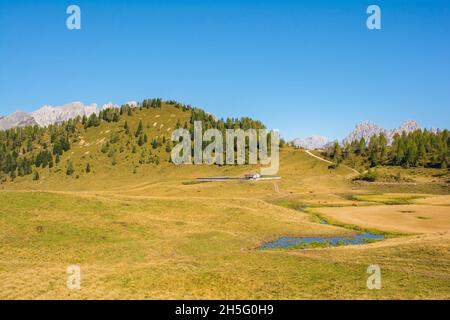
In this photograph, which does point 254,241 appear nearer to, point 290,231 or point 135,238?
point 290,231

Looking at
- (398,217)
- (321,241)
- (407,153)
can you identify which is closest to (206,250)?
(321,241)

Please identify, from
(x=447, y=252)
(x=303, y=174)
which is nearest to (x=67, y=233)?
(x=447, y=252)

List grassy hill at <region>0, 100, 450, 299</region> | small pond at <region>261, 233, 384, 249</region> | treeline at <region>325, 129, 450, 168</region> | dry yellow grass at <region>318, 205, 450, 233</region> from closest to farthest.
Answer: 1. grassy hill at <region>0, 100, 450, 299</region>
2. small pond at <region>261, 233, 384, 249</region>
3. dry yellow grass at <region>318, 205, 450, 233</region>
4. treeline at <region>325, 129, 450, 168</region>

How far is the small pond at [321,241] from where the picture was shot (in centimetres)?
5403

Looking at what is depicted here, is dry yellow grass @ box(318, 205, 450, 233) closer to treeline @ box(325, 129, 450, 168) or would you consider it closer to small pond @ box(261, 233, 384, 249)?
small pond @ box(261, 233, 384, 249)

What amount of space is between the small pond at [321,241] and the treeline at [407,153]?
406ft

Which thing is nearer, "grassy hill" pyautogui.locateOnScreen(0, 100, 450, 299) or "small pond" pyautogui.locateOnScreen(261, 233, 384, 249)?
"grassy hill" pyautogui.locateOnScreen(0, 100, 450, 299)

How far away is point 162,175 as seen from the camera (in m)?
198

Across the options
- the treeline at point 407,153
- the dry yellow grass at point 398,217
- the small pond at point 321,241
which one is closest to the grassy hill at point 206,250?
the dry yellow grass at point 398,217

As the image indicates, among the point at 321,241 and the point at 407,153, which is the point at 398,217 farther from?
the point at 407,153

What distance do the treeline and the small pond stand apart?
12380cm

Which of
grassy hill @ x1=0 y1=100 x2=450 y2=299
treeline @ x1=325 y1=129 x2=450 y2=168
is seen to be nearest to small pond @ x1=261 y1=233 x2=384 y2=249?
grassy hill @ x1=0 y1=100 x2=450 y2=299

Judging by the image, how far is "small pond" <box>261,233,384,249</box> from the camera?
54.0 metres

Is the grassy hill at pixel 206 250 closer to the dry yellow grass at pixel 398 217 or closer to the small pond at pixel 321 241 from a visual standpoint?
the dry yellow grass at pixel 398 217
